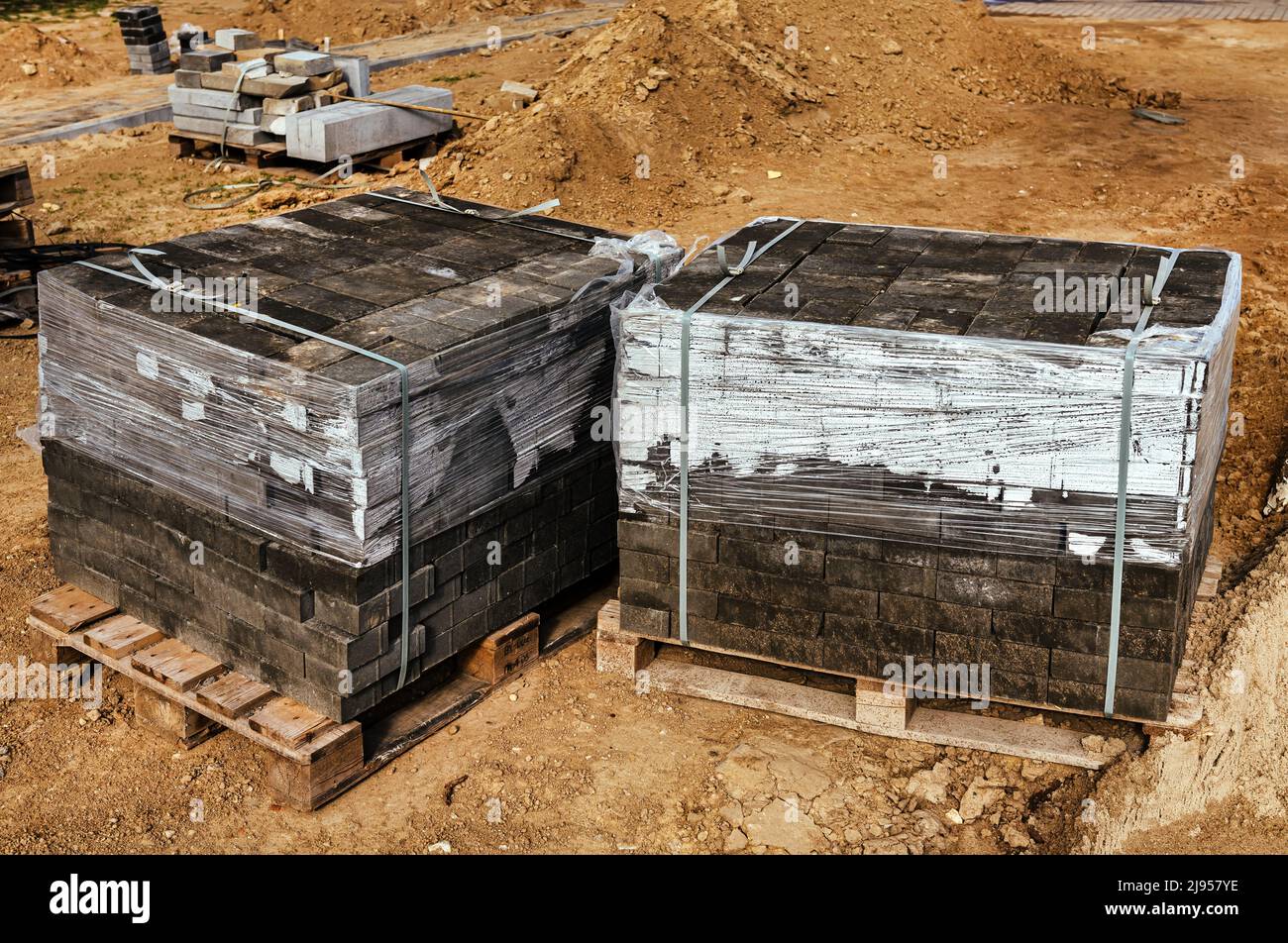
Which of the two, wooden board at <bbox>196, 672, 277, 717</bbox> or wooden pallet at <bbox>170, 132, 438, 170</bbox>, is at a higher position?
wooden pallet at <bbox>170, 132, 438, 170</bbox>

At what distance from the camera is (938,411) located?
4930 millimetres

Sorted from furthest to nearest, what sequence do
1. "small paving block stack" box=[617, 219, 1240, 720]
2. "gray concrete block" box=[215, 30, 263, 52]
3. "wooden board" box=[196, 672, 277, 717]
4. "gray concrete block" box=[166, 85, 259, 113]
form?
"gray concrete block" box=[215, 30, 263, 52] → "gray concrete block" box=[166, 85, 259, 113] → "wooden board" box=[196, 672, 277, 717] → "small paving block stack" box=[617, 219, 1240, 720]

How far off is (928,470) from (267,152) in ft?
31.7

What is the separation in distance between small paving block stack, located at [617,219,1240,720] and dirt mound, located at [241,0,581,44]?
16340mm

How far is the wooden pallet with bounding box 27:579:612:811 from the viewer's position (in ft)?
16.6

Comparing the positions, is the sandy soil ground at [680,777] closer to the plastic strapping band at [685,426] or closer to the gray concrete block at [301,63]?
the plastic strapping band at [685,426]

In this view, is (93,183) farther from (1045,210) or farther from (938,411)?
(938,411)

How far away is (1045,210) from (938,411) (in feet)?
22.3

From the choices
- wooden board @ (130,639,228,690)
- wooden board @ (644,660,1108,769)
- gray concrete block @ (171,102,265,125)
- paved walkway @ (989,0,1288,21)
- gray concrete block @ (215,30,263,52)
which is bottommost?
wooden board @ (644,660,1108,769)

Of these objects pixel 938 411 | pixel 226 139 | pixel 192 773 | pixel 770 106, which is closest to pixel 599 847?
pixel 192 773

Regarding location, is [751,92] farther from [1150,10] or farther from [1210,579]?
[1150,10]

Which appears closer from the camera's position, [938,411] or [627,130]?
[938,411]

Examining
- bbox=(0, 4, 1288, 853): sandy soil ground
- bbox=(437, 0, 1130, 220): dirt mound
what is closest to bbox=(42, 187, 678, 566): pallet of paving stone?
bbox=(0, 4, 1288, 853): sandy soil ground

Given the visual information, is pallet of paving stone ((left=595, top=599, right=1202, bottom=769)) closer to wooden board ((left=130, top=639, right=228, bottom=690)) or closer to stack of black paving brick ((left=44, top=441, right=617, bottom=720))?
stack of black paving brick ((left=44, top=441, right=617, bottom=720))
